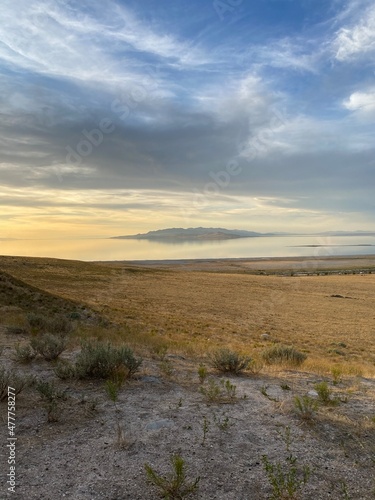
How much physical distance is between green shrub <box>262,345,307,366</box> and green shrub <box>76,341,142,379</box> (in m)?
Answer: 4.60

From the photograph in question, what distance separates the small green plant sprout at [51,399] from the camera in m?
5.38

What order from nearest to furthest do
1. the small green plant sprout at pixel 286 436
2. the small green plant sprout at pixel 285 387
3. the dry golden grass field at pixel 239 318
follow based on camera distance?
the small green plant sprout at pixel 286 436 < the small green plant sprout at pixel 285 387 < the dry golden grass field at pixel 239 318

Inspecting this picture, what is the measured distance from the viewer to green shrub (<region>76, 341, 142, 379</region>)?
7.38m

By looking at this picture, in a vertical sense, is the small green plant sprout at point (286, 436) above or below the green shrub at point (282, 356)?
above

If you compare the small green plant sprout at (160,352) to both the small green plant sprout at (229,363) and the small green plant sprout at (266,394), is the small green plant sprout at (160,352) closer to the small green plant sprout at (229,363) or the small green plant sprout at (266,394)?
the small green plant sprout at (229,363)

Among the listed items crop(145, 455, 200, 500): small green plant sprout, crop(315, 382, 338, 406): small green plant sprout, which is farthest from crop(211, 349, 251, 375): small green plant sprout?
crop(145, 455, 200, 500): small green plant sprout

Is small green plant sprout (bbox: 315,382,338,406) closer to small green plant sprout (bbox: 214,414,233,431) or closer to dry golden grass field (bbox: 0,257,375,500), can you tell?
dry golden grass field (bbox: 0,257,375,500)

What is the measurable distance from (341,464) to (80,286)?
39081 millimetres

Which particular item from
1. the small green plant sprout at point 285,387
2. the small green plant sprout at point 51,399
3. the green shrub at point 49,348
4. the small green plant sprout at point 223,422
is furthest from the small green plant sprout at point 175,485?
the green shrub at point 49,348

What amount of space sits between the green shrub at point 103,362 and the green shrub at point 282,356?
15.1ft

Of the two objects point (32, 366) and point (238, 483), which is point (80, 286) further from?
point (238, 483)

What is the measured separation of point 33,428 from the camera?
203 inches

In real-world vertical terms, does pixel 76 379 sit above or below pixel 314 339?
above

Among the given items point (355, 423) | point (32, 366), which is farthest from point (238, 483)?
point (32, 366)
